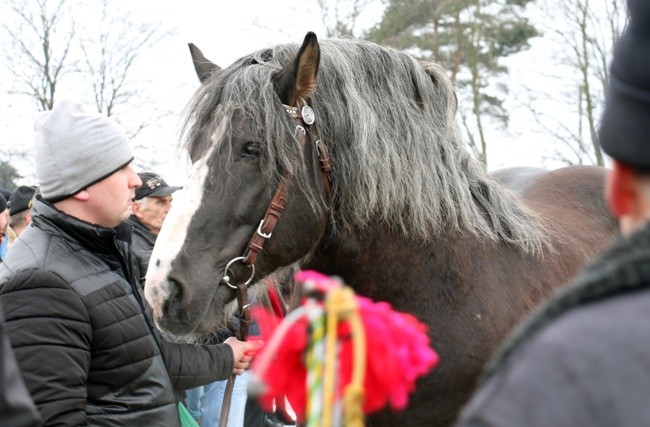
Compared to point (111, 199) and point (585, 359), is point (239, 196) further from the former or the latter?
point (585, 359)

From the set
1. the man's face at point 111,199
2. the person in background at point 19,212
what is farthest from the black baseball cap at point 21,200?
the man's face at point 111,199

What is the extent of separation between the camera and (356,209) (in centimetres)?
328

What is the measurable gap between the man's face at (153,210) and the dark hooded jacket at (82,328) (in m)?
3.54

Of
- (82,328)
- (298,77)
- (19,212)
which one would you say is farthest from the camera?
(19,212)

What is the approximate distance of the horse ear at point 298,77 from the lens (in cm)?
321

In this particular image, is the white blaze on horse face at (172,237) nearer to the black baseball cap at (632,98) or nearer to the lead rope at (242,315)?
the lead rope at (242,315)

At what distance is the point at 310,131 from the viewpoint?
3.28m

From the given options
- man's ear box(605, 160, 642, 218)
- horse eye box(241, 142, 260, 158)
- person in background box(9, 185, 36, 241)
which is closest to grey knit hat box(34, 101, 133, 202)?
horse eye box(241, 142, 260, 158)

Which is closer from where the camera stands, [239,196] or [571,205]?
[239,196]

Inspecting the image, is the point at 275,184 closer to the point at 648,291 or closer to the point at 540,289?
the point at 540,289

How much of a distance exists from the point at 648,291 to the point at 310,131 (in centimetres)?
241

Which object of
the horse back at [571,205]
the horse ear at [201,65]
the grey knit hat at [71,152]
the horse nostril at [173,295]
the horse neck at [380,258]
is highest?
the horse ear at [201,65]

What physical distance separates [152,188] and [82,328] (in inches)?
162

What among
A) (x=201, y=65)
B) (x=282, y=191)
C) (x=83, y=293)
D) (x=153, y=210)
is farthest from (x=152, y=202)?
(x=83, y=293)
